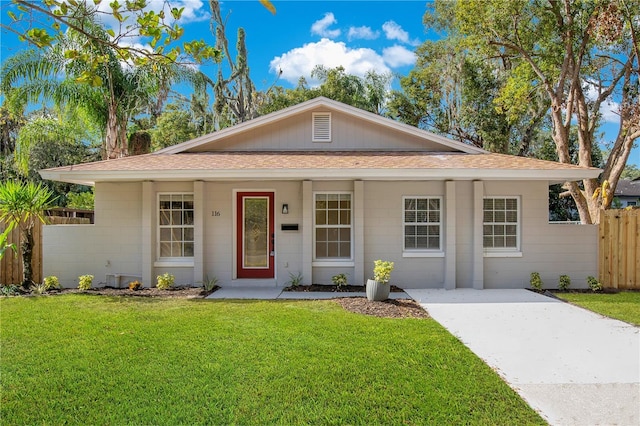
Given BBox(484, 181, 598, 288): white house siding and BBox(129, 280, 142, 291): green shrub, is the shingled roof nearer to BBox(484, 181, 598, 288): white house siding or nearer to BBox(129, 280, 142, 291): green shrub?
BBox(484, 181, 598, 288): white house siding

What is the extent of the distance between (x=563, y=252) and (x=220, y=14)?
22.4 meters

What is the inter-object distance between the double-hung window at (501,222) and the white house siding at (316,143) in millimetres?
2226

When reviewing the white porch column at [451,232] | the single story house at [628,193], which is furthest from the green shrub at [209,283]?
the single story house at [628,193]

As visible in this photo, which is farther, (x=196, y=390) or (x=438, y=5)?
(x=438, y=5)

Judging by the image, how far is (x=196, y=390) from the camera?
404 centimetres

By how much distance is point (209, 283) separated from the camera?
9633mm

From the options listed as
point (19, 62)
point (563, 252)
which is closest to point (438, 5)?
point (563, 252)

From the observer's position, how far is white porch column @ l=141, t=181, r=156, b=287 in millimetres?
9805

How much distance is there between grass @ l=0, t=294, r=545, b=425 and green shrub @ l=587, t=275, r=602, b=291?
554cm

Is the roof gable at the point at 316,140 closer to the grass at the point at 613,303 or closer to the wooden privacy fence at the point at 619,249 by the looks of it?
the wooden privacy fence at the point at 619,249

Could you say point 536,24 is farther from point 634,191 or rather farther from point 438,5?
point 634,191

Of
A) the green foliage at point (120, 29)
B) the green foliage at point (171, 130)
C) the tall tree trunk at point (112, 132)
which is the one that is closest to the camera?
the green foliage at point (120, 29)

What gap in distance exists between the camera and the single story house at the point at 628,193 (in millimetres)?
36719

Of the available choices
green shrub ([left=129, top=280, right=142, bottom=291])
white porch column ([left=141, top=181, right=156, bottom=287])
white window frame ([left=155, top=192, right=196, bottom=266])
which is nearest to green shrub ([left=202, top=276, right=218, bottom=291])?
white window frame ([left=155, top=192, right=196, bottom=266])
